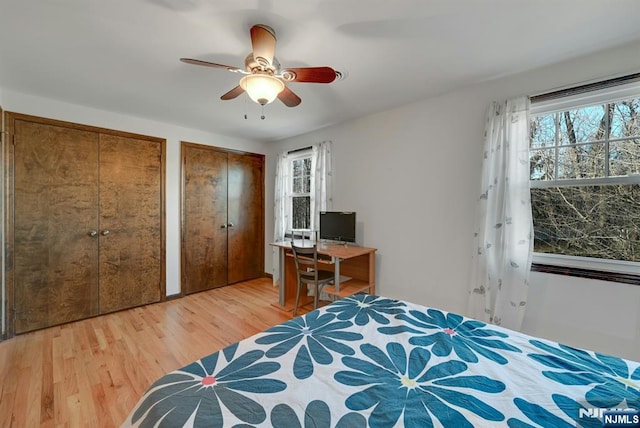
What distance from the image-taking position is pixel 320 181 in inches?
146

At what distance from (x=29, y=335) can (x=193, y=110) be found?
9.29 feet

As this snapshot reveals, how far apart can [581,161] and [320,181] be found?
2.61m

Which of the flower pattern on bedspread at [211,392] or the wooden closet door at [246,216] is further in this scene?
the wooden closet door at [246,216]

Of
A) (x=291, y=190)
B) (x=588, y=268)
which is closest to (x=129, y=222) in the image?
(x=291, y=190)

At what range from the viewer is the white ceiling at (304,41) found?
4.97 ft

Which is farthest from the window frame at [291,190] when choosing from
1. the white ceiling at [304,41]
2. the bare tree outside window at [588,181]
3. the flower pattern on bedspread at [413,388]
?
the flower pattern on bedspread at [413,388]

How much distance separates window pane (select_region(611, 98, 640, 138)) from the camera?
73.2 inches

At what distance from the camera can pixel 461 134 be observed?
101 inches

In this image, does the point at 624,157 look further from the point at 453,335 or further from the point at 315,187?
the point at 315,187

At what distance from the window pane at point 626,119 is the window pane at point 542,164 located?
36 centimetres

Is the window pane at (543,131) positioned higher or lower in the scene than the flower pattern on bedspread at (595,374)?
higher

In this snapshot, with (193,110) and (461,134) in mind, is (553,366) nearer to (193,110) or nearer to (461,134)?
(461,134)

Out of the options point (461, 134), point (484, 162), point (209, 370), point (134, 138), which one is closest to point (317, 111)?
point (461, 134)

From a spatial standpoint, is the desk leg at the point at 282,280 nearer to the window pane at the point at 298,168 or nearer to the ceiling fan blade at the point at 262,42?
the window pane at the point at 298,168
